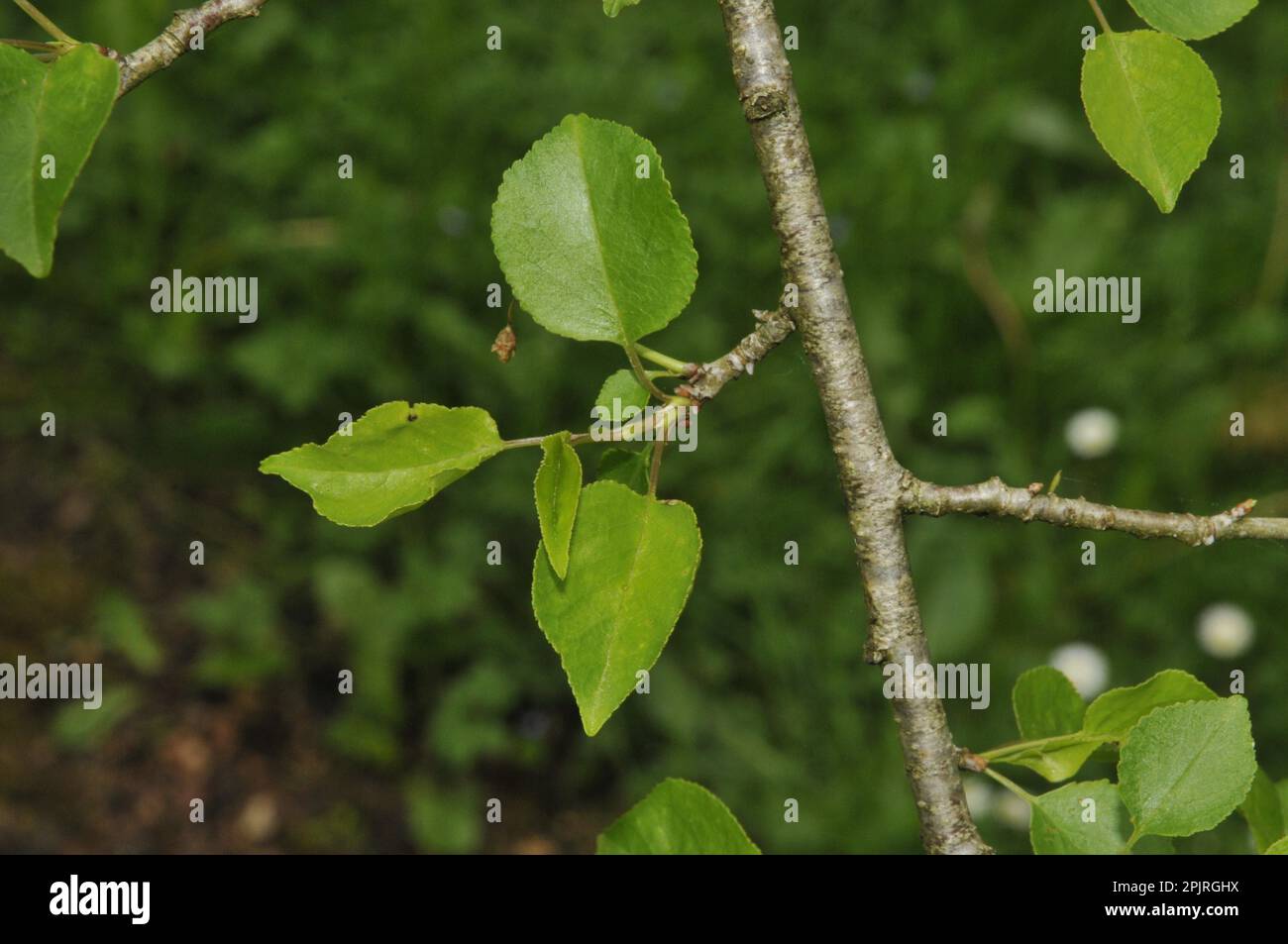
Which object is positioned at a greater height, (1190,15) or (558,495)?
(1190,15)

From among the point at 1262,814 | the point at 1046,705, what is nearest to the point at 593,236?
the point at 1046,705

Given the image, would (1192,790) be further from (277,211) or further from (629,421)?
(277,211)

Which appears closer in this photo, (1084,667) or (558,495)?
(558,495)

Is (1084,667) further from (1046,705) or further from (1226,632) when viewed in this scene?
(1046,705)

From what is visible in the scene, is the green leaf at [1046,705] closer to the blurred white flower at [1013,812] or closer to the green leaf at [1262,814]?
the green leaf at [1262,814]

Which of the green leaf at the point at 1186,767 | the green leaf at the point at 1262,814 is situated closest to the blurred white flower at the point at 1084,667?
the green leaf at the point at 1262,814

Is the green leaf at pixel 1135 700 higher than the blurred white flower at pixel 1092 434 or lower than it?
lower

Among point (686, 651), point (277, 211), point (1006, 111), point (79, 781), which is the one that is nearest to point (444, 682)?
point (686, 651)
